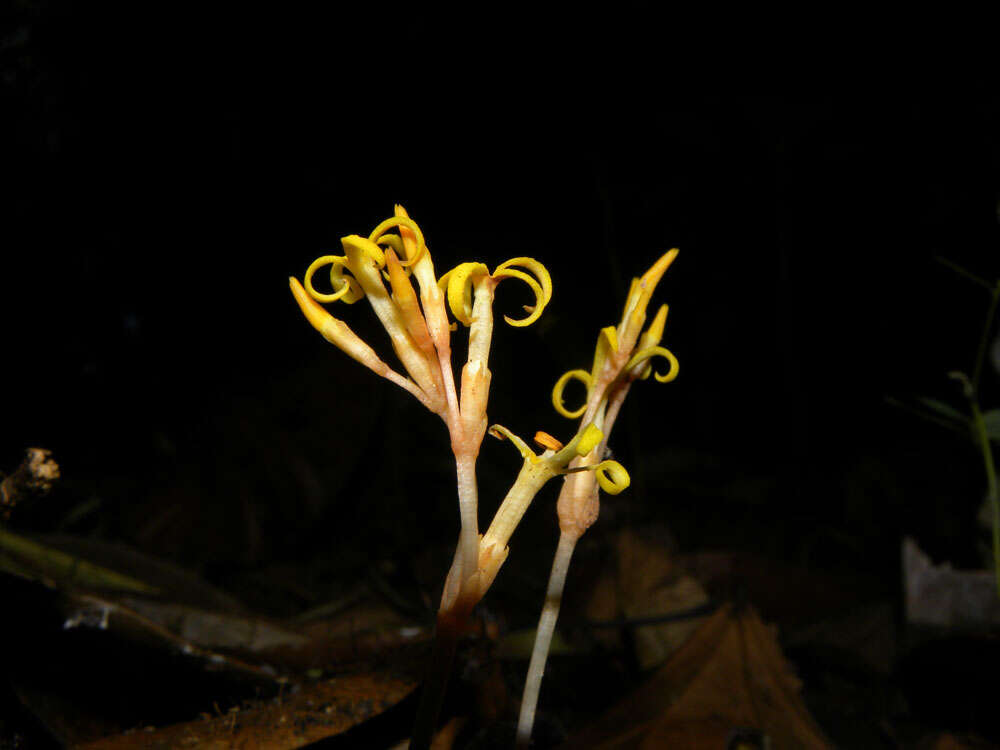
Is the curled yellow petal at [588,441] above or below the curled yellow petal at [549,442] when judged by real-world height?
above

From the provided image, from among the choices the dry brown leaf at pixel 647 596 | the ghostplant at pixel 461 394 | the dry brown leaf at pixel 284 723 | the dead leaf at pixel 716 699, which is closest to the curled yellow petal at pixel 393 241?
the ghostplant at pixel 461 394

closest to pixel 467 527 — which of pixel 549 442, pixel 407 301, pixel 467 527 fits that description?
pixel 467 527

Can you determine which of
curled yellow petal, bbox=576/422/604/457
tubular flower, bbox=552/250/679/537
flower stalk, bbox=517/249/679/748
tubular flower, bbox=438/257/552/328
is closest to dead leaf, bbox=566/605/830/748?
flower stalk, bbox=517/249/679/748

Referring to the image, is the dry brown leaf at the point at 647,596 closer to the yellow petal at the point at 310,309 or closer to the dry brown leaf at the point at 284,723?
the dry brown leaf at the point at 284,723

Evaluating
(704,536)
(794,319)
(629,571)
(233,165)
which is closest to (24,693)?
(629,571)

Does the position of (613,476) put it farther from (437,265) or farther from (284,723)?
(437,265)

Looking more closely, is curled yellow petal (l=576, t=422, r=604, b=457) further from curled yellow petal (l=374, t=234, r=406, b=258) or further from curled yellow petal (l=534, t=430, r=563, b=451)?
curled yellow petal (l=374, t=234, r=406, b=258)

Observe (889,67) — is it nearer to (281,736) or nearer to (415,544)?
(415,544)
